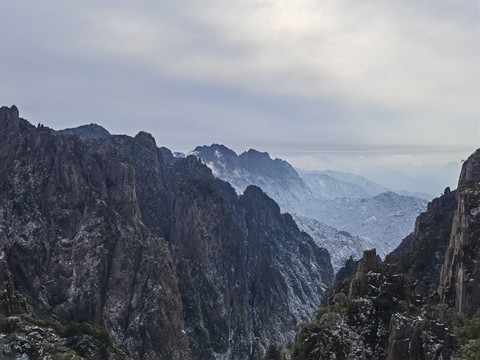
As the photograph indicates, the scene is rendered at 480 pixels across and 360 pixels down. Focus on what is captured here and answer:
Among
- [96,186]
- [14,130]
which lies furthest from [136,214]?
[14,130]

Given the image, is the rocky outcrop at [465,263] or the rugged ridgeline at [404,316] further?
the rocky outcrop at [465,263]

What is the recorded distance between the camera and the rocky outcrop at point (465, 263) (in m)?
57.4

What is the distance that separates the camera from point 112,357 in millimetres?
86188

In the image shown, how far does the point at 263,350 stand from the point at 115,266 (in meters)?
93.5

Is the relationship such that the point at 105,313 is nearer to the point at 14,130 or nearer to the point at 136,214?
the point at 136,214

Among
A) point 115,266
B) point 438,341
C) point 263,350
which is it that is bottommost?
point 263,350

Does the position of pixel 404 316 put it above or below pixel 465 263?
below

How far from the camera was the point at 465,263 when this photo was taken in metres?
61.1

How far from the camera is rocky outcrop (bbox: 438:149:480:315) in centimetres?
5744

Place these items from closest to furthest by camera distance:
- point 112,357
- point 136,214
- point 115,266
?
point 112,357, point 115,266, point 136,214

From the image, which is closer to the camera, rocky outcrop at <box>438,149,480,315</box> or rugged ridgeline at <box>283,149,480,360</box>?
rugged ridgeline at <box>283,149,480,360</box>

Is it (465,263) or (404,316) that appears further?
(465,263)

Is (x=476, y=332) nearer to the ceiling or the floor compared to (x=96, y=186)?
nearer to the floor

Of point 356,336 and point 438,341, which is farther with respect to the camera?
point 356,336
